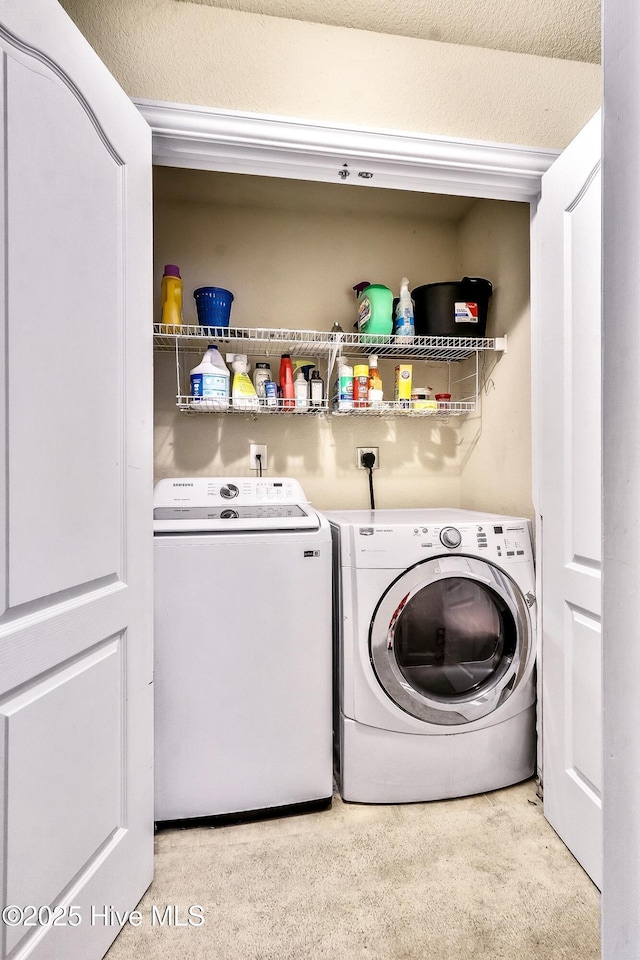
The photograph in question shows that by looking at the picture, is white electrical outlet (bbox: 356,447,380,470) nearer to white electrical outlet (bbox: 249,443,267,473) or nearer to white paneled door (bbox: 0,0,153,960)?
white electrical outlet (bbox: 249,443,267,473)

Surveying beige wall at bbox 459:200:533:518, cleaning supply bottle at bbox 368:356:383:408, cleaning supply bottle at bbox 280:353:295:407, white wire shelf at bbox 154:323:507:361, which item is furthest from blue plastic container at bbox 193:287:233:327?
beige wall at bbox 459:200:533:518

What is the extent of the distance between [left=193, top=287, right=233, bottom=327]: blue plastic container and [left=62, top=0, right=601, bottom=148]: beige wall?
2.19 ft

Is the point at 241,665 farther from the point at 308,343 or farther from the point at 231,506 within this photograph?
the point at 308,343

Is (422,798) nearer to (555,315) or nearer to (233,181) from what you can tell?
(555,315)

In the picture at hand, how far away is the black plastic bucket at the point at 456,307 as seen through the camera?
2.05 m

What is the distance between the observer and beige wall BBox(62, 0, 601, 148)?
4.30ft

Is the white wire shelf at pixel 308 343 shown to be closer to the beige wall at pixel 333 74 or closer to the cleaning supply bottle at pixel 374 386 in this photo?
the cleaning supply bottle at pixel 374 386

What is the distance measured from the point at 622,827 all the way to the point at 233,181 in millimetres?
2331

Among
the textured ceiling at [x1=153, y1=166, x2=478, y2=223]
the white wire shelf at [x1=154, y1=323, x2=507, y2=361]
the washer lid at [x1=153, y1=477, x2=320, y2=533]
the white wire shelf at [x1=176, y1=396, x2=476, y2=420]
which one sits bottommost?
the washer lid at [x1=153, y1=477, x2=320, y2=533]

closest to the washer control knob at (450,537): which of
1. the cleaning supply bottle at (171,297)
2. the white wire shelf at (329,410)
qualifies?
the white wire shelf at (329,410)

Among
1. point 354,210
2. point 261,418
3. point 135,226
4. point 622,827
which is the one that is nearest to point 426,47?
point 354,210

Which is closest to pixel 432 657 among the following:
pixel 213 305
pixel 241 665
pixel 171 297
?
pixel 241 665

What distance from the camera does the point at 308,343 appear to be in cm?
199

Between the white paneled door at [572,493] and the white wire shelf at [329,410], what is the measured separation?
25.0 inches
